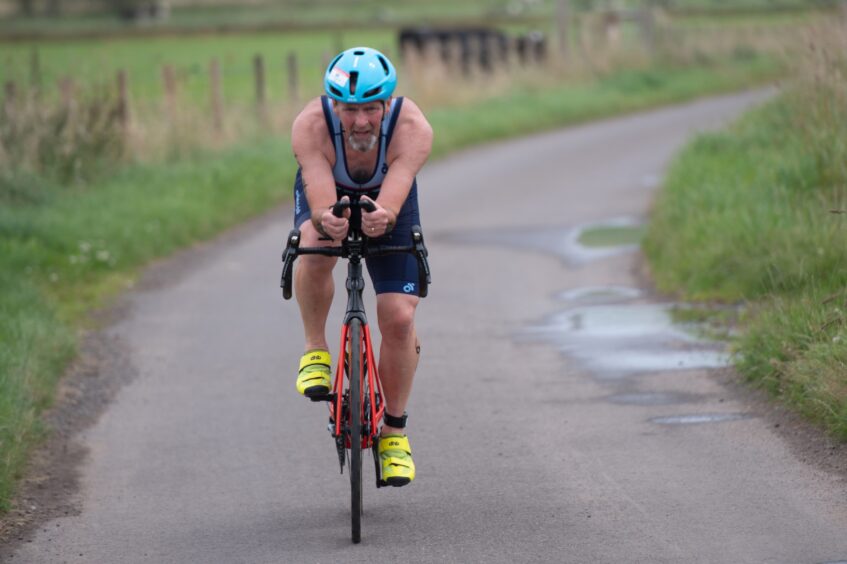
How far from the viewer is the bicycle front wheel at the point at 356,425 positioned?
6227 millimetres

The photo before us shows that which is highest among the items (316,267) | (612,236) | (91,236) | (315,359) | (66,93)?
(316,267)

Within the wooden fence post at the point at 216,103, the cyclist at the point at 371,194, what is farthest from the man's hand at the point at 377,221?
the wooden fence post at the point at 216,103

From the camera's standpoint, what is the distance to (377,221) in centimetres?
627

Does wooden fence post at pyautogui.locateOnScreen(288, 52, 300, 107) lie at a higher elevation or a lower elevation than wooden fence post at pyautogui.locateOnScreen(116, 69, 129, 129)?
lower

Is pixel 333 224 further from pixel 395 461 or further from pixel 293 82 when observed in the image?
pixel 293 82

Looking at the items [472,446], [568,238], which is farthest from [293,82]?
[472,446]

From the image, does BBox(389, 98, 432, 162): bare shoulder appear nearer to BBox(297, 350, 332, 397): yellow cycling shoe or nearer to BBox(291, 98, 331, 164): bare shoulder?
BBox(291, 98, 331, 164): bare shoulder

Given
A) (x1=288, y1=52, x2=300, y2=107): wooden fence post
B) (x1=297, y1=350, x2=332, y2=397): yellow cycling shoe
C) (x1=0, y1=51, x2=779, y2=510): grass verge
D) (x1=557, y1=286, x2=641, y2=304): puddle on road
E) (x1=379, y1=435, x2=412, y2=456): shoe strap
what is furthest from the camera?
(x1=288, y1=52, x2=300, y2=107): wooden fence post

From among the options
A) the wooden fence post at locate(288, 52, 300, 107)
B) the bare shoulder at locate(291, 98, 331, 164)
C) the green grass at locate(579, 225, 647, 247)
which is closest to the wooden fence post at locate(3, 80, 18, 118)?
the green grass at locate(579, 225, 647, 247)

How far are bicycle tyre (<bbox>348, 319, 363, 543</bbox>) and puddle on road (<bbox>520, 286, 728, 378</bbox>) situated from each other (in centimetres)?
347

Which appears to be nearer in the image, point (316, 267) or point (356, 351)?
point (356, 351)

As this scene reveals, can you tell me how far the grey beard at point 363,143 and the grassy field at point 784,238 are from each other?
2696 millimetres

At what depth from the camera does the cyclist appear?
6316mm

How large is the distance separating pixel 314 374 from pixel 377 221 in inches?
34.7
